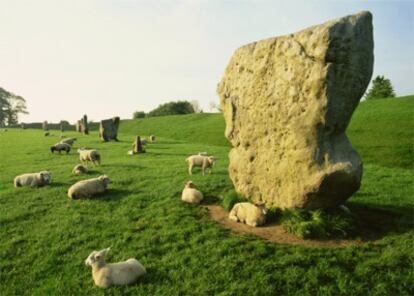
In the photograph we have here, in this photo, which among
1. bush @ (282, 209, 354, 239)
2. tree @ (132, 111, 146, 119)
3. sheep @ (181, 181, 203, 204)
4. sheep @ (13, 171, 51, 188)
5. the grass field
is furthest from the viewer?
tree @ (132, 111, 146, 119)

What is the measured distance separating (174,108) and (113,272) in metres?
105

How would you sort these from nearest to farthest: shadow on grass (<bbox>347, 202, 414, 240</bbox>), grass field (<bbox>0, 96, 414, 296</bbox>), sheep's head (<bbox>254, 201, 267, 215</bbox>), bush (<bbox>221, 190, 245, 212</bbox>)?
grass field (<bbox>0, 96, 414, 296</bbox>), shadow on grass (<bbox>347, 202, 414, 240</bbox>), sheep's head (<bbox>254, 201, 267, 215</bbox>), bush (<bbox>221, 190, 245, 212</bbox>)

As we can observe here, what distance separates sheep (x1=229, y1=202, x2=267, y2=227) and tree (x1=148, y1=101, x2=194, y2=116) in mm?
99872

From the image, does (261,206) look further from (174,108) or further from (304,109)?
(174,108)

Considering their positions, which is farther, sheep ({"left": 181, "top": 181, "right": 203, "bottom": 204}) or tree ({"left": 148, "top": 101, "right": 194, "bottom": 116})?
tree ({"left": 148, "top": 101, "right": 194, "bottom": 116})

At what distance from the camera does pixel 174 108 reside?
112m

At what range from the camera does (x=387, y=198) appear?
14305 mm

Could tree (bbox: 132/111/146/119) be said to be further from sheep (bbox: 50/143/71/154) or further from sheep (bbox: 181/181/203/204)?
sheep (bbox: 181/181/203/204)

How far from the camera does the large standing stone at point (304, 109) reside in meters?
9.92

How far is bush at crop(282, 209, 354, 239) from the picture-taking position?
34.2ft

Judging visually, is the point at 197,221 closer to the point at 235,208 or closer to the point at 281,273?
the point at 235,208

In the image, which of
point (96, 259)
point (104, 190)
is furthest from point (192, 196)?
point (96, 259)

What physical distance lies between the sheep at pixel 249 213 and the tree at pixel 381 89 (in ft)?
257

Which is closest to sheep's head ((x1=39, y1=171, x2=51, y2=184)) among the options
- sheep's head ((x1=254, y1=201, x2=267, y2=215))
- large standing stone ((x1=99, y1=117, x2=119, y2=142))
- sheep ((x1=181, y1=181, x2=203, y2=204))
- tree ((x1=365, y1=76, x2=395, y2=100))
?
sheep ((x1=181, y1=181, x2=203, y2=204))
